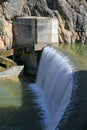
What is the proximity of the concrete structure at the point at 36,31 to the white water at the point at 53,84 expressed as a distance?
1.42 metres

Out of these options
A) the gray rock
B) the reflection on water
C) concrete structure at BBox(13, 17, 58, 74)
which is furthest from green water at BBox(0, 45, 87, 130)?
the gray rock

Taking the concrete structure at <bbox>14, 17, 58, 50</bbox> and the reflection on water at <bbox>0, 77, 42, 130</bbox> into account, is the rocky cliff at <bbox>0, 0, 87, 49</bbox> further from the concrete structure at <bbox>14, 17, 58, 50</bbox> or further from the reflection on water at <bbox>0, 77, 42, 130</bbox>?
the reflection on water at <bbox>0, 77, 42, 130</bbox>

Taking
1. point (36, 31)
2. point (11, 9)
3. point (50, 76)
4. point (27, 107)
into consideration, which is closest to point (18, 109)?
point (27, 107)

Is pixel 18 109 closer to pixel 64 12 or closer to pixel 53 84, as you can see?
pixel 53 84

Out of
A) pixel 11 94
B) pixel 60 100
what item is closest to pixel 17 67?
pixel 11 94

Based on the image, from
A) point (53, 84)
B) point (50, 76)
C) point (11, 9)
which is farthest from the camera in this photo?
point (11, 9)

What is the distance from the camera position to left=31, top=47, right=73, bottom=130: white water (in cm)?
1211

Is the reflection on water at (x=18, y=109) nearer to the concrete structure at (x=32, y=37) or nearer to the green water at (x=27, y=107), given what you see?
the green water at (x=27, y=107)

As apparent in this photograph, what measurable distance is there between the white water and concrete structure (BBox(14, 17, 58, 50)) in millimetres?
1422

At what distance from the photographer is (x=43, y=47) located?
2069 centimetres

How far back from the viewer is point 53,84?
1533cm

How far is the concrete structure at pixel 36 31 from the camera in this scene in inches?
838

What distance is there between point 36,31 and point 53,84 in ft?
21.8

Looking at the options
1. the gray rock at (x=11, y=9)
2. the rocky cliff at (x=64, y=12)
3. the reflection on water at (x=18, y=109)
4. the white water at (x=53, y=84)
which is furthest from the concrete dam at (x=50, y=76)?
the rocky cliff at (x=64, y=12)
